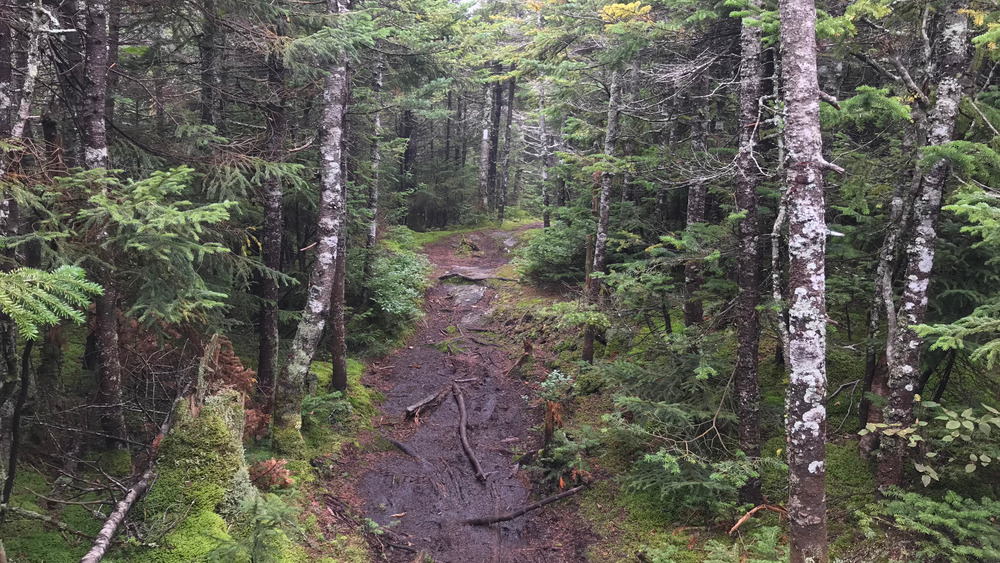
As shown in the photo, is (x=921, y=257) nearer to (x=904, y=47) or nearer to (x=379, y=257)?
(x=904, y=47)

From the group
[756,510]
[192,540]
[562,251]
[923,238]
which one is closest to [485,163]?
[562,251]

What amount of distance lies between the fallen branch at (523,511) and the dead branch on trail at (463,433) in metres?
1.08

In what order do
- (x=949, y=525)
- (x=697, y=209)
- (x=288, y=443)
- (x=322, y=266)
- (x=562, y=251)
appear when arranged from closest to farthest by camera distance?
1. (x=949, y=525)
2. (x=288, y=443)
3. (x=322, y=266)
4. (x=697, y=209)
5. (x=562, y=251)

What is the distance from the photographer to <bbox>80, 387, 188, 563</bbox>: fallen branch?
444cm

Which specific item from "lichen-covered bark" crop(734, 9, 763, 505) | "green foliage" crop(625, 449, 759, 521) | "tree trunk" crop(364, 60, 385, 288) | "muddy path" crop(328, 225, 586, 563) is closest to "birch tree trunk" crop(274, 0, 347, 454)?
"muddy path" crop(328, 225, 586, 563)

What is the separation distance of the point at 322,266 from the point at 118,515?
5.56 meters

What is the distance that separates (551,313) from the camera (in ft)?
34.2

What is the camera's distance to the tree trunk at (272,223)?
9664mm

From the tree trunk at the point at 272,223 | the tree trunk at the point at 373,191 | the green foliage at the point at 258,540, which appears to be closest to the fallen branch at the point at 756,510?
the green foliage at the point at 258,540

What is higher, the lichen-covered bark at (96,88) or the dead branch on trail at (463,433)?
the lichen-covered bark at (96,88)

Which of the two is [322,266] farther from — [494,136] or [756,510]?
[494,136]

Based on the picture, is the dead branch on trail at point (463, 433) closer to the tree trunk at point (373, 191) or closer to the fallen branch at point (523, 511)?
the fallen branch at point (523, 511)

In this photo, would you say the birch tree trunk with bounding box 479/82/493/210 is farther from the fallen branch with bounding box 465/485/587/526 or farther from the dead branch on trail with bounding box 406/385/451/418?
the fallen branch with bounding box 465/485/587/526

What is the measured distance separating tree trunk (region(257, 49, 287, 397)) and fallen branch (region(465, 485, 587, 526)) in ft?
15.5
